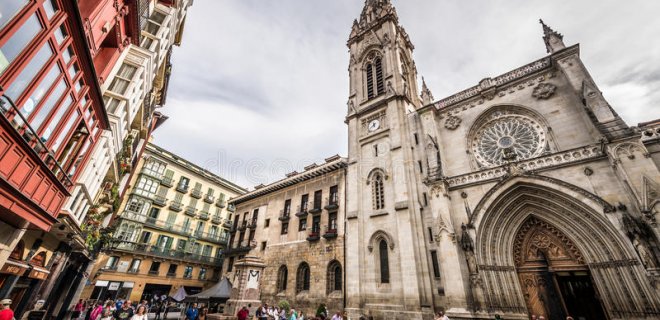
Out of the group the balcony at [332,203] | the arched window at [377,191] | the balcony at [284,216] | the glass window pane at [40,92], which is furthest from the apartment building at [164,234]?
the glass window pane at [40,92]

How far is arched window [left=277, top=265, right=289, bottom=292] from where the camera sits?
2185 centimetres

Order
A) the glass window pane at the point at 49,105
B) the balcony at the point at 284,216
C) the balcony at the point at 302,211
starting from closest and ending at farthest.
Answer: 1. the glass window pane at the point at 49,105
2. the balcony at the point at 302,211
3. the balcony at the point at 284,216

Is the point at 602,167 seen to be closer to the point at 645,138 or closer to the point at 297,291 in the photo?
the point at 645,138

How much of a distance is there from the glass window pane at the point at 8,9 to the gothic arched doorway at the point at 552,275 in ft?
58.8

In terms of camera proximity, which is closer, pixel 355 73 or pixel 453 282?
pixel 453 282

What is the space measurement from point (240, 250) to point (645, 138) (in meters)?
29.1

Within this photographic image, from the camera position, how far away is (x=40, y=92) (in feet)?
17.0

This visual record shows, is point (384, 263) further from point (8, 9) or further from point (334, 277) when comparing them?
point (8, 9)

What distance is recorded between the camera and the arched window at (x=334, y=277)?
61.5 ft

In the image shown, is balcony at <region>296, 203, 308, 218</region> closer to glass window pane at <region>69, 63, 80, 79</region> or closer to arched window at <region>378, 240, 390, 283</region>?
arched window at <region>378, 240, 390, 283</region>

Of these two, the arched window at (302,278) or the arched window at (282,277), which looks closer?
the arched window at (302,278)

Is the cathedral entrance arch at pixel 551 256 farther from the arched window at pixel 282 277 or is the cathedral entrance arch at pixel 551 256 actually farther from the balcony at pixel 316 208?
the arched window at pixel 282 277

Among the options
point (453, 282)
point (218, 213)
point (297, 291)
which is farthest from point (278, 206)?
point (453, 282)

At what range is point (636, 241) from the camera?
934 cm
